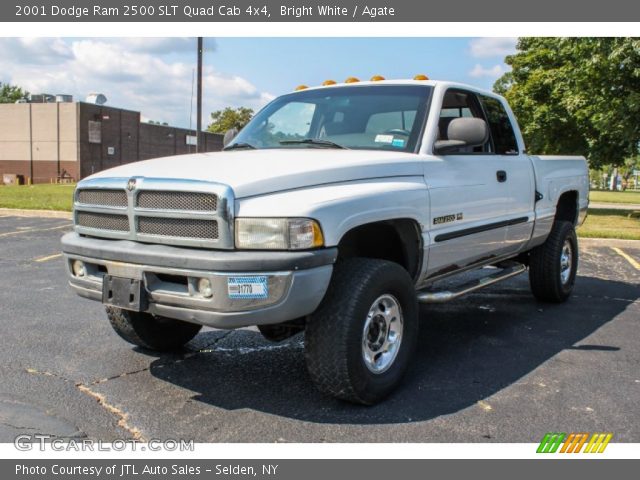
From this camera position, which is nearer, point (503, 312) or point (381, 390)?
point (381, 390)

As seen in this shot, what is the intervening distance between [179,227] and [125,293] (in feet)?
1.64

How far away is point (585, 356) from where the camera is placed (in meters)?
4.85

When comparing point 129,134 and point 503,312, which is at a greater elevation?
point 129,134

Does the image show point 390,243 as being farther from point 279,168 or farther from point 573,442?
point 573,442

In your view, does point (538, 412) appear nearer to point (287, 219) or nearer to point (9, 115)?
point (287, 219)

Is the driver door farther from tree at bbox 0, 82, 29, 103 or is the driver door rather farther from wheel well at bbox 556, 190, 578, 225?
tree at bbox 0, 82, 29, 103

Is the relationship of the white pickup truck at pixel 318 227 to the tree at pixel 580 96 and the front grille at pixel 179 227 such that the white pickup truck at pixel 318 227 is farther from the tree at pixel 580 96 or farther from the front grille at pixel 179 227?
the tree at pixel 580 96

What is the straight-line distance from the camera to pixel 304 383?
13.7 feet

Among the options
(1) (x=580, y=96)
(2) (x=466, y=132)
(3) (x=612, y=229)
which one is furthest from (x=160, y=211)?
(1) (x=580, y=96)

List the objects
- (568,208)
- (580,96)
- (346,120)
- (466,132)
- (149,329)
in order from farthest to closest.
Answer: (580,96) → (568,208) → (346,120) → (149,329) → (466,132)

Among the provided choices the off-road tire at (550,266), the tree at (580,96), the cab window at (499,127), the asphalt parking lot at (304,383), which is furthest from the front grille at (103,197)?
the tree at (580,96)

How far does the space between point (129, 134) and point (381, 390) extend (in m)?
58.2

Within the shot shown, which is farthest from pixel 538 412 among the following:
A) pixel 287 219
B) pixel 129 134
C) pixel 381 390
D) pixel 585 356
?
pixel 129 134
